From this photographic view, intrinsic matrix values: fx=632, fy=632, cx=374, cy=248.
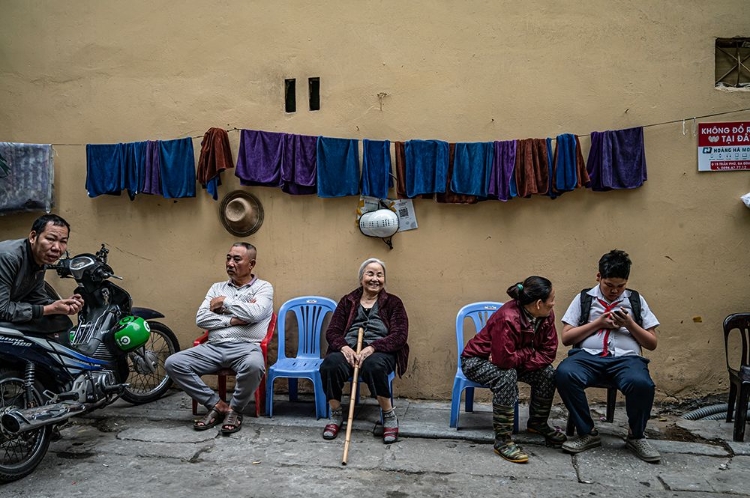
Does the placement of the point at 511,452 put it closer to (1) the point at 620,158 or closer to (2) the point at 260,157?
(1) the point at 620,158

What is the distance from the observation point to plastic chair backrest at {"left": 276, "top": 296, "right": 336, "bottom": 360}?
563 cm

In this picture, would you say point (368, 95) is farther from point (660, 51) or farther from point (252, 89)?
point (660, 51)

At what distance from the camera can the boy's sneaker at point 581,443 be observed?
173 inches

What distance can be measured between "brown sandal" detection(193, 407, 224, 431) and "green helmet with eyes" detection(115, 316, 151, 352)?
2.51 feet

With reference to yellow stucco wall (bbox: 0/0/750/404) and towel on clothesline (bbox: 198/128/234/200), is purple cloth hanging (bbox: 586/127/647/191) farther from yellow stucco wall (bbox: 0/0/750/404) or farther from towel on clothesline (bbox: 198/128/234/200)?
towel on clothesline (bbox: 198/128/234/200)

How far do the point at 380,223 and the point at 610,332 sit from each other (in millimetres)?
2029

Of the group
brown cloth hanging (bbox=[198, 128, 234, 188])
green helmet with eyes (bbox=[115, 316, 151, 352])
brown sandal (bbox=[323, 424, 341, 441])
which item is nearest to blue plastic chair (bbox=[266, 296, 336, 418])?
brown sandal (bbox=[323, 424, 341, 441])

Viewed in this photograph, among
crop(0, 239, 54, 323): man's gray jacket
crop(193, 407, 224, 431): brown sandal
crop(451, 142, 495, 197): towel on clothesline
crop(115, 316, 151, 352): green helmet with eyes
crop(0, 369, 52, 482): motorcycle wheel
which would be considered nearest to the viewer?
crop(0, 369, 52, 482): motorcycle wheel

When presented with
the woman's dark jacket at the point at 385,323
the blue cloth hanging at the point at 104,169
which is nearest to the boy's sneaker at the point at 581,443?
the woman's dark jacket at the point at 385,323

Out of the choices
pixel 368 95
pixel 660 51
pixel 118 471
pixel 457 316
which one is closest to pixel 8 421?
pixel 118 471

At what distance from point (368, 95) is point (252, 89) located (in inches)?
42.9

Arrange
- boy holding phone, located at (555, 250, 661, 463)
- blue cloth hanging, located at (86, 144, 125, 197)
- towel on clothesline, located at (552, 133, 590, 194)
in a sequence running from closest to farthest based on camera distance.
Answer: boy holding phone, located at (555, 250, 661, 463) < towel on clothesline, located at (552, 133, 590, 194) < blue cloth hanging, located at (86, 144, 125, 197)

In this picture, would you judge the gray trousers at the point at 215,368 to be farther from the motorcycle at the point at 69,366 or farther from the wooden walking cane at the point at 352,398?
the wooden walking cane at the point at 352,398

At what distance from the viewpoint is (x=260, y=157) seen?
565cm
